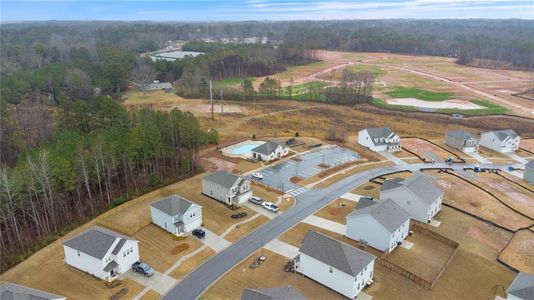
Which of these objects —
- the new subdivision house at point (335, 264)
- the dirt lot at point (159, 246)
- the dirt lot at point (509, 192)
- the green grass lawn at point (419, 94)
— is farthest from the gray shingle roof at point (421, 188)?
the green grass lawn at point (419, 94)

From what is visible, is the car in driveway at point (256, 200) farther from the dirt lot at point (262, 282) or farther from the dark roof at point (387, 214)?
the dark roof at point (387, 214)

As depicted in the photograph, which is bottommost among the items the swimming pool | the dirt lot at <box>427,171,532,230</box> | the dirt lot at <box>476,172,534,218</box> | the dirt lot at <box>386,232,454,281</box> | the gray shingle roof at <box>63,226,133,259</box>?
the dirt lot at <box>476,172,534,218</box>

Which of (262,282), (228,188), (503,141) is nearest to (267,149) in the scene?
(228,188)

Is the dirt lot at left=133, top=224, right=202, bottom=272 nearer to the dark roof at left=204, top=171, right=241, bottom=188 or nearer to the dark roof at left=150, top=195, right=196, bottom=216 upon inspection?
the dark roof at left=150, top=195, right=196, bottom=216

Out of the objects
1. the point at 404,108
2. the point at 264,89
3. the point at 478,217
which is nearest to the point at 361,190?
the point at 478,217

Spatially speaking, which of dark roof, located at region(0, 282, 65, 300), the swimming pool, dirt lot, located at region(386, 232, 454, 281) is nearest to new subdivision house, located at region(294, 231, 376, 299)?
dirt lot, located at region(386, 232, 454, 281)

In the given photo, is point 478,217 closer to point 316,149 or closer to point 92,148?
point 316,149
